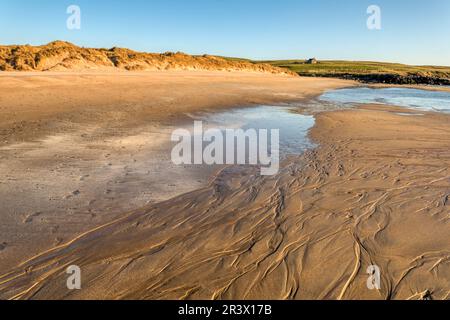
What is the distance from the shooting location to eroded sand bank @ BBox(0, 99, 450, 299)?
3396 millimetres

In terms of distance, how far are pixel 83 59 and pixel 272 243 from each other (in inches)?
1365

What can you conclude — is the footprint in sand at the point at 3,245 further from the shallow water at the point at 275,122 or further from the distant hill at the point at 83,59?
the distant hill at the point at 83,59

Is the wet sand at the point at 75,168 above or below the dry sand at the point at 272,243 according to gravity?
above

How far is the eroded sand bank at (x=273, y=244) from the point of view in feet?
11.1

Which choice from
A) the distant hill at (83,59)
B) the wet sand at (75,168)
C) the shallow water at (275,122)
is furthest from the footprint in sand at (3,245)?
the distant hill at (83,59)

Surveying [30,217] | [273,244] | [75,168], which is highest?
[75,168]

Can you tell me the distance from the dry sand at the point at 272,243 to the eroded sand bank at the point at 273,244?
0.01 metres

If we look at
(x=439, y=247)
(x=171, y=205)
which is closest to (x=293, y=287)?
(x=439, y=247)

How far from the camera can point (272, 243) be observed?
4250 millimetres

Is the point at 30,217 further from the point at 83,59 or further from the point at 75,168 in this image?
the point at 83,59

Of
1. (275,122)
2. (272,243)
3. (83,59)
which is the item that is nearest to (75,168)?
(272,243)

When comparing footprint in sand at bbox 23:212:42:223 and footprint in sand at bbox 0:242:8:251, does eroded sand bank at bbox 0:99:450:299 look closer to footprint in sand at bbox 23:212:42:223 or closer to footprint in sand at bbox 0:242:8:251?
footprint in sand at bbox 0:242:8:251
